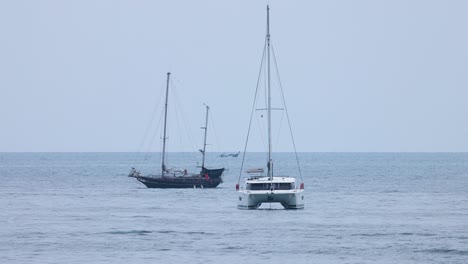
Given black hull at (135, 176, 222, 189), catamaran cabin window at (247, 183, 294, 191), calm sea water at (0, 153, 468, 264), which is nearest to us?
calm sea water at (0, 153, 468, 264)

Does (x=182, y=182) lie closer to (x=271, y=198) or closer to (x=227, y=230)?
(x=271, y=198)

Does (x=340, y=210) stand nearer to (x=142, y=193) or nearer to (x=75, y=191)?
(x=142, y=193)

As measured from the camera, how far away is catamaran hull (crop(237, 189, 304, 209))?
7769 cm

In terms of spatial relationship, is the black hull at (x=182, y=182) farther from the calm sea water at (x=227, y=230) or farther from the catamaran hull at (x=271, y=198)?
the catamaran hull at (x=271, y=198)

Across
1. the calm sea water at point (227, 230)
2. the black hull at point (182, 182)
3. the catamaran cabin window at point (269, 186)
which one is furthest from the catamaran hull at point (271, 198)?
the black hull at point (182, 182)

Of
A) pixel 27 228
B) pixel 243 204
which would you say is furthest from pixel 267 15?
pixel 27 228

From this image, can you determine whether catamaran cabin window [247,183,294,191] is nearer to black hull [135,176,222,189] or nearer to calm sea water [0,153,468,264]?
calm sea water [0,153,468,264]

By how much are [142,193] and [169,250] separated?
58757 mm

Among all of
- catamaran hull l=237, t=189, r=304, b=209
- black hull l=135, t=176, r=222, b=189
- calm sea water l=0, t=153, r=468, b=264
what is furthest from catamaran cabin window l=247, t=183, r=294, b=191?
black hull l=135, t=176, r=222, b=189

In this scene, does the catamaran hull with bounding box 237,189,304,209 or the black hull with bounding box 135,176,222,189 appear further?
the black hull with bounding box 135,176,222,189

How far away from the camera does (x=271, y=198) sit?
255 feet

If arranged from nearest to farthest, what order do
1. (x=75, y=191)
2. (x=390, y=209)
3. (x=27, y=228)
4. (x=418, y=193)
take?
(x=27, y=228)
(x=390, y=209)
(x=418, y=193)
(x=75, y=191)

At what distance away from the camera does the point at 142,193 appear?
112 m

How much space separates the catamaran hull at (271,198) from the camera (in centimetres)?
7769
